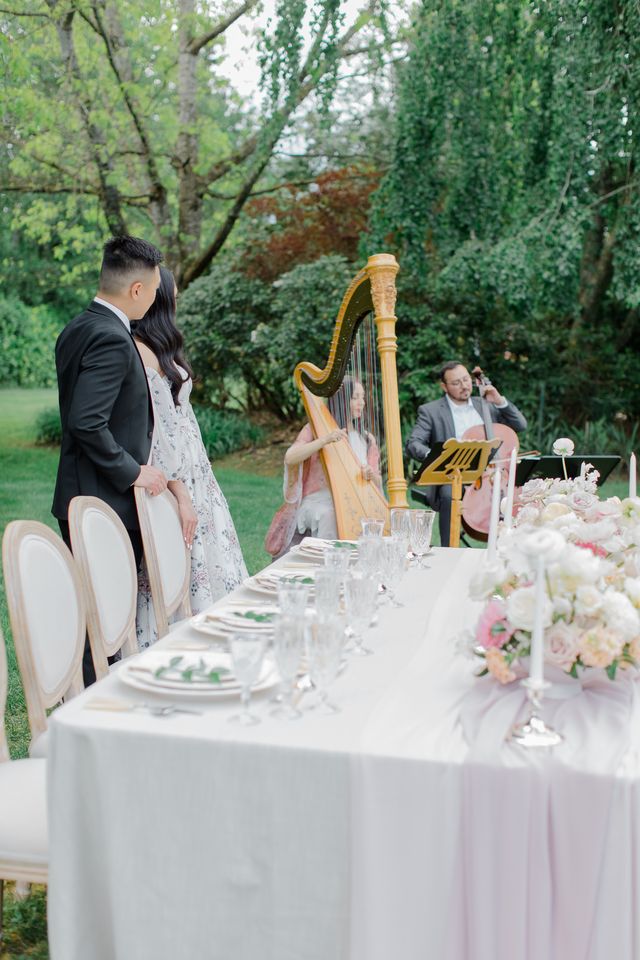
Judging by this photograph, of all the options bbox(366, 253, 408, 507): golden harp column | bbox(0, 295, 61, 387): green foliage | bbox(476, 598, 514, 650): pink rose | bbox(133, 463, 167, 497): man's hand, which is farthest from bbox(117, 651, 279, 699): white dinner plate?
bbox(0, 295, 61, 387): green foliage

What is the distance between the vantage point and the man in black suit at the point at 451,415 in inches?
235

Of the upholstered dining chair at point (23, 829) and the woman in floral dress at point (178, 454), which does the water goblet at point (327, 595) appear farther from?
the woman in floral dress at point (178, 454)

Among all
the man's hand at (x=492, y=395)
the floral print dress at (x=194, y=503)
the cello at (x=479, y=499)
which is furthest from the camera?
the man's hand at (x=492, y=395)

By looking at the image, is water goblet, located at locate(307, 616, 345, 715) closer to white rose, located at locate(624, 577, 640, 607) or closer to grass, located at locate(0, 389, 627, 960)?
white rose, located at locate(624, 577, 640, 607)

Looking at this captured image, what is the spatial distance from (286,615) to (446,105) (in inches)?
337

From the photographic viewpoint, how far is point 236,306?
39.2ft

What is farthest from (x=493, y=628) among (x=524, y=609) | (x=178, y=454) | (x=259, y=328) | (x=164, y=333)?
(x=259, y=328)

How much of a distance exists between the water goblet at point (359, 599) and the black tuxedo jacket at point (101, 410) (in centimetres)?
132

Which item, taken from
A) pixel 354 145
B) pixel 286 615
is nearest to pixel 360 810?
pixel 286 615

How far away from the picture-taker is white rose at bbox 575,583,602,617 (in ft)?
5.28

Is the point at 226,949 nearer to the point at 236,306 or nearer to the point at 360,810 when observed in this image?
the point at 360,810

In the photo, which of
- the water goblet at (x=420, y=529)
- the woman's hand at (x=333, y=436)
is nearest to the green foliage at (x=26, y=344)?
the woman's hand at (x=333, y=436)

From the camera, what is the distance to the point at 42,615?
2.30 m

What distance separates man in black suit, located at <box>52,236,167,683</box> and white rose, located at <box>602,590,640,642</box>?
6.03 feet
